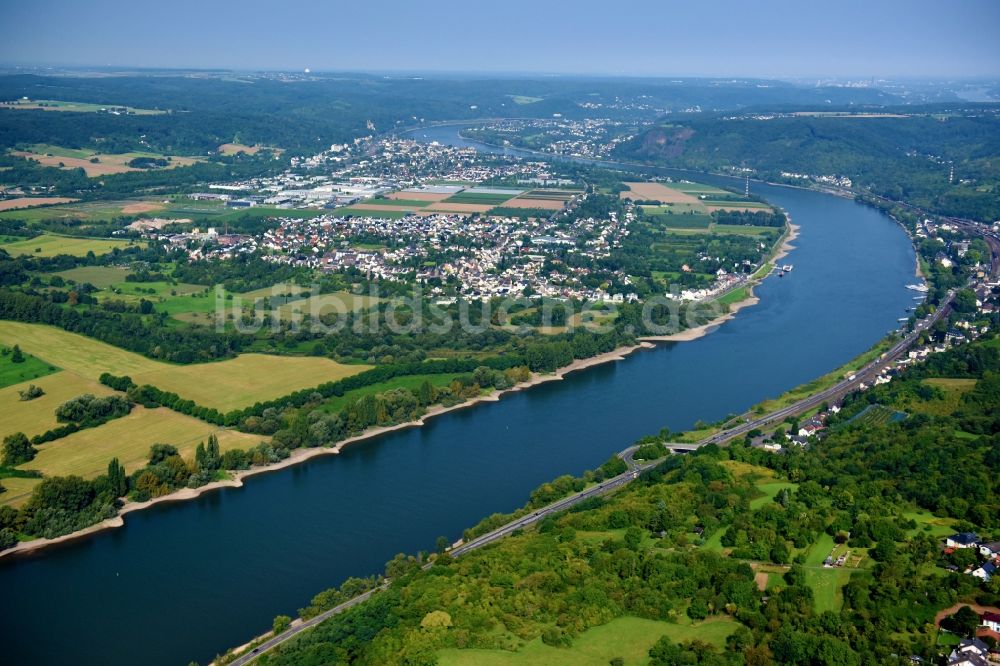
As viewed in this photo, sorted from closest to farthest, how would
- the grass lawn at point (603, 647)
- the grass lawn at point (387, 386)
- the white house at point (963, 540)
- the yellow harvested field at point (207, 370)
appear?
the grass lawn at point (603, 647)
the white house at point (963, 540)
the grass lawn at point (387, 386)
the yellow harvested field at point (207, 370)

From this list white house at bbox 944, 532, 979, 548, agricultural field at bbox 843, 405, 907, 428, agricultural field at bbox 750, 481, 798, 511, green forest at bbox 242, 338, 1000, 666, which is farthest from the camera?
agricultural field at bbox 843, 405, 907, 428

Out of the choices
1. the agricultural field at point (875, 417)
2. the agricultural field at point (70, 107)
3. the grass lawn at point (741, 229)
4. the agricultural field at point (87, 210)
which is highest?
the agricultural field at point (70, 107)

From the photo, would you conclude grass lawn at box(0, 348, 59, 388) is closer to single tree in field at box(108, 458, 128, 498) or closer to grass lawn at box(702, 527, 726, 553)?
single tree in field at box(108, 458, 128, 498)

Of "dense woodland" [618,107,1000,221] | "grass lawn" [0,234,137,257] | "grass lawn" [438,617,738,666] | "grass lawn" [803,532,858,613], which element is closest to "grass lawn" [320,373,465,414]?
"grass lawn" [438,617,738,666]

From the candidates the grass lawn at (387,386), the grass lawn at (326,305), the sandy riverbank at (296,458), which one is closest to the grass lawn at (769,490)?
the sandy riverbank at (296,458)

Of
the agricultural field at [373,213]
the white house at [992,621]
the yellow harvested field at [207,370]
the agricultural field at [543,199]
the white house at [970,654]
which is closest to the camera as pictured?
the white house at [970,654]

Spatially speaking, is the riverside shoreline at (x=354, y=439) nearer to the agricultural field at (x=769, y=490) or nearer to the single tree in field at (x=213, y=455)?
the single tree in field at (x=213, y=455)

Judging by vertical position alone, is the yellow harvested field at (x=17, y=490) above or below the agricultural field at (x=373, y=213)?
below

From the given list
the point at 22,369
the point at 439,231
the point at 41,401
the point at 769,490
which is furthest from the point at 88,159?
the point at 769,490
